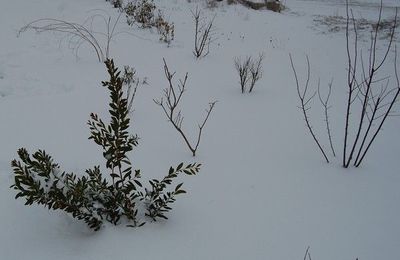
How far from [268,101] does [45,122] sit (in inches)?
86.6

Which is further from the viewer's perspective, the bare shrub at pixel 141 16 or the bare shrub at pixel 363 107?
the bare shrub at pixel 141 16

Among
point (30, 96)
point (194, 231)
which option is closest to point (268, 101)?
point (194, 231)

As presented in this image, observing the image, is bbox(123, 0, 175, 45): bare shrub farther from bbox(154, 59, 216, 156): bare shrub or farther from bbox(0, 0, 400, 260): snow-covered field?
bbox(154, 59, 216, 156): bare shrub

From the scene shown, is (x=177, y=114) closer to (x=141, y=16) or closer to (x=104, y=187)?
(x=104, y=187)

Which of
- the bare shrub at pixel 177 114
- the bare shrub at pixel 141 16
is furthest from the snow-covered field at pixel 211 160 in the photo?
the bare shrub at pixel 141 16

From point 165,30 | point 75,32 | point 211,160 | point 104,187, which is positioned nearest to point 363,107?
point 211,160

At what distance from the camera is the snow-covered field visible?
69.6 inches

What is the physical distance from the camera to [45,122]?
2.84 metres

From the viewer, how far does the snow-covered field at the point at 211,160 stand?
1.77 metres

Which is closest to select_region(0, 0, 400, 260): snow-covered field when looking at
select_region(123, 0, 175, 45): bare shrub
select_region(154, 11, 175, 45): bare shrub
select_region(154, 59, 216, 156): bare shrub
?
select_region(154, 59, 216, 156): bare shrub

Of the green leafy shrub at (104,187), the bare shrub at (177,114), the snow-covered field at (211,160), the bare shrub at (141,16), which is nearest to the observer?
the green leafy shrub at (104,187)

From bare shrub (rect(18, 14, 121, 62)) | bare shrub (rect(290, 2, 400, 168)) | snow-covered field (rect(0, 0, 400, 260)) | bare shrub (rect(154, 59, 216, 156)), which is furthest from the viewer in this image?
bare shrub (rect(18, 14, 121, 62))

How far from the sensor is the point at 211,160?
2.51 meters

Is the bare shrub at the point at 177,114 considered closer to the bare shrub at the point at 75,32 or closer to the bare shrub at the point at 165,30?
the bare shrub at the point at 75,32
